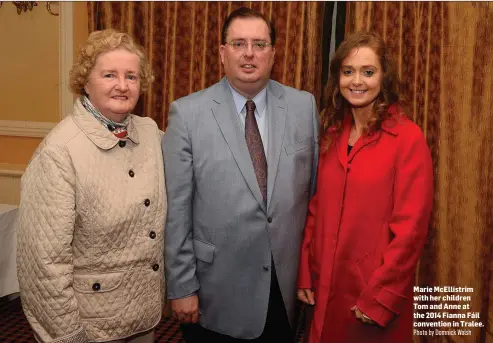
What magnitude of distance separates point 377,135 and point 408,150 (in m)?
0.13

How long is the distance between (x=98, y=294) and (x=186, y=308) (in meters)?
0.37

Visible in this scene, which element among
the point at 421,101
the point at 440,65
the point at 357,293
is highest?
the point at 440,65

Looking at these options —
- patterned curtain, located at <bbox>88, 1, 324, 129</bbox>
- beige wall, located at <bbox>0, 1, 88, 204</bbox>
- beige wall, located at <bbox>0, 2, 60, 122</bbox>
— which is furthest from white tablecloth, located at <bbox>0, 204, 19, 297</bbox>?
patterned curtain, located at <bbox>88, 1, 324, 129</bbox>

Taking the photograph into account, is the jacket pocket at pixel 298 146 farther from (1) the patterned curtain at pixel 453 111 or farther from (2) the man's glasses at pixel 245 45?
(1) the patterned curtain at pixel 453 111

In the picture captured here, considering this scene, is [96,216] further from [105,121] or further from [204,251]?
[204,251]

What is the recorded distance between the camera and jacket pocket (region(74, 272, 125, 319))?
1.61 meters

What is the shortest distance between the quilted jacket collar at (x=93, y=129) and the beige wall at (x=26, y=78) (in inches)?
79.6

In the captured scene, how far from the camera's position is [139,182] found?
169 cm

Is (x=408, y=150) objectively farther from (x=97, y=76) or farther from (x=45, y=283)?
(x=45, y=283)

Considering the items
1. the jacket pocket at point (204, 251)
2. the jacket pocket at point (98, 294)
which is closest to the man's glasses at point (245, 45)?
the jacket pocket at point (204, 251)

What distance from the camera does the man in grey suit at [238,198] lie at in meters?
1.83

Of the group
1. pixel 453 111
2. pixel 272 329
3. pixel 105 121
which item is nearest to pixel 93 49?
pixel 105 121

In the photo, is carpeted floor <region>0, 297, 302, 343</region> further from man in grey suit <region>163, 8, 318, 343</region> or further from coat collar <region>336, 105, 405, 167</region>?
coat collar <region>336, 105, 405, 167</region>

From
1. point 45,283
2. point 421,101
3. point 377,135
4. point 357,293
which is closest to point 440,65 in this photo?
point 421,101
